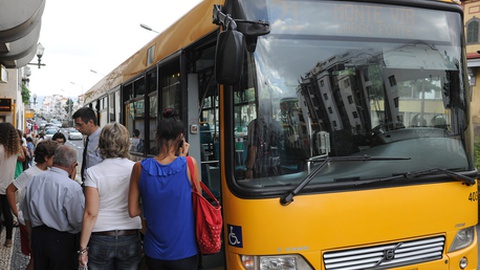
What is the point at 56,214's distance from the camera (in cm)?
350

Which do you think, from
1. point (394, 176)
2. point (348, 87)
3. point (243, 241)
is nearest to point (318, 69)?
point (348, 87)

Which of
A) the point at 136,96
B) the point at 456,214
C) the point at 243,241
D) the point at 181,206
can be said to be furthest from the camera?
the point at 136,96

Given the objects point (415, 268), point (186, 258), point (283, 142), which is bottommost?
point (415, 268)

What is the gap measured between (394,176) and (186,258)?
5.42ft

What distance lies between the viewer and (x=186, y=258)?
115 inches

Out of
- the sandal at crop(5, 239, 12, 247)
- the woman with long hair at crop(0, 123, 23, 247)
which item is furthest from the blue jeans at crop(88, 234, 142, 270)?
the sandal at crop(5, 239, 12, 247)

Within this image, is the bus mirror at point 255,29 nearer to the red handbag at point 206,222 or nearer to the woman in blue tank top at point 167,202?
the woman in blue tank top at point 167,202

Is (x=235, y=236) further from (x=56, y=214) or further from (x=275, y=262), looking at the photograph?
(x=56, y=214)

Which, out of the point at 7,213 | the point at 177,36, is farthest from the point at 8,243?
the point at 177,36

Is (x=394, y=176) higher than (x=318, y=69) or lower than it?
lower

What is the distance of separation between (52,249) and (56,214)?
11.8 inches

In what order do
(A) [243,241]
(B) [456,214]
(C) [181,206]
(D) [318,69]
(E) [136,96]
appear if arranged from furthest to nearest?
(E) [136,96] → (B) [456,214] → (D) [318,69] → (A) [243,241] → (C) [181,206]

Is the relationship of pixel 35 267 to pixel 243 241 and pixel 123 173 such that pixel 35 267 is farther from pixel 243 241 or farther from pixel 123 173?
pixel 243 241

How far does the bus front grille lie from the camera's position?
3.21 metres
